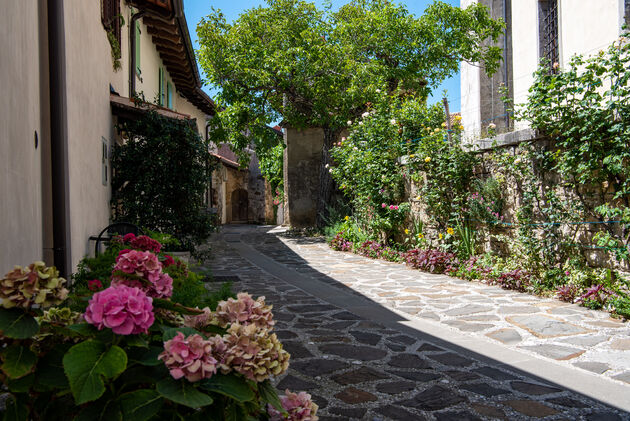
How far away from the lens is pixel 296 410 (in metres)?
1.63

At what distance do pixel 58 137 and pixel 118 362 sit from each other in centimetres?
349

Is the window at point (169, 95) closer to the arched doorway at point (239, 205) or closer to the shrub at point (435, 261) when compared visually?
the shrub at point (435, 261)

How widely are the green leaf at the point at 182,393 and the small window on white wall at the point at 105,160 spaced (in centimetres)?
594

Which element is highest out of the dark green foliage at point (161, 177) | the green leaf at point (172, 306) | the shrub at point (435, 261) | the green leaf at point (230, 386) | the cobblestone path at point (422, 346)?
the dark green foliage at point (161, 177)

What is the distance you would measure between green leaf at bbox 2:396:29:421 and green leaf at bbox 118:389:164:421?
28 cm

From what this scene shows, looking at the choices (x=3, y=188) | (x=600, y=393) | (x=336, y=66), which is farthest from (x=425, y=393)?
(x=336, y=66)

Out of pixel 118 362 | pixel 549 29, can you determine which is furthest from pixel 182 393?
pixel 549 29

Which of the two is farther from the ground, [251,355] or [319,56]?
[319,56]

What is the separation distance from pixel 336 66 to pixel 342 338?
35.6ft

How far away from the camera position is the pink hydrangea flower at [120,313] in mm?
1359

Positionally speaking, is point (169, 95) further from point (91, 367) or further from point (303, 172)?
point (91, 367)

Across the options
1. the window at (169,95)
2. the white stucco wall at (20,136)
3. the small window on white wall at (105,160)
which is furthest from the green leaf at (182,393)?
the window at (169,95)

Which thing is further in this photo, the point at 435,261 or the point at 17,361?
the point at 435,261

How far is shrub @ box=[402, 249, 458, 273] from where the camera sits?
26.2 feet
